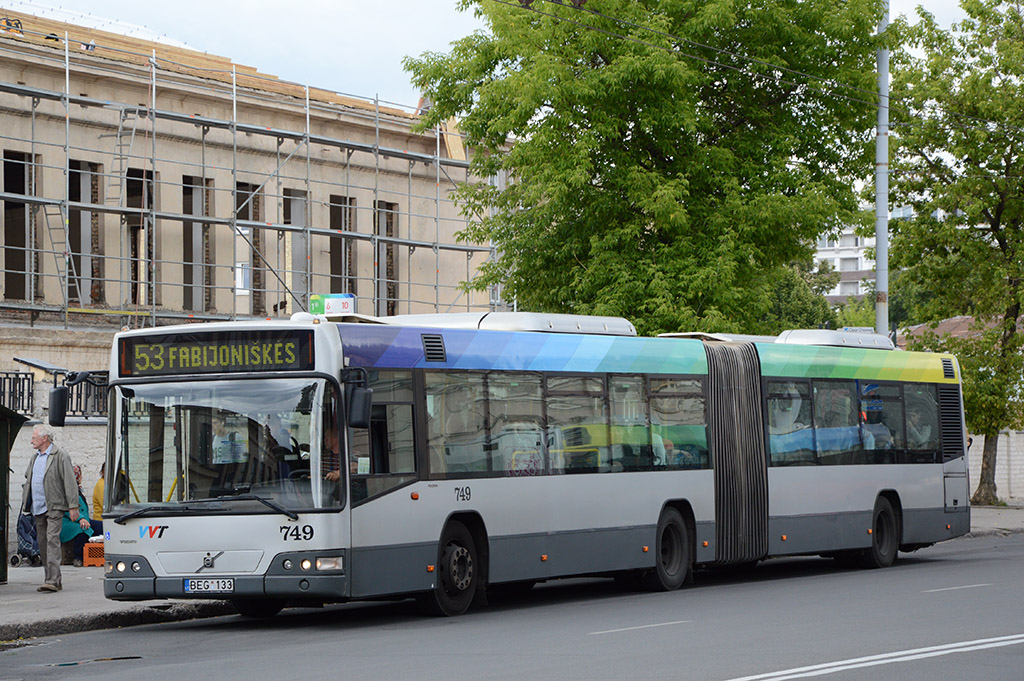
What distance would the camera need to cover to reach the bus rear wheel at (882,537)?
2088cm

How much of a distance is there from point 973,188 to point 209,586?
85.7 ft

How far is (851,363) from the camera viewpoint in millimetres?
20859

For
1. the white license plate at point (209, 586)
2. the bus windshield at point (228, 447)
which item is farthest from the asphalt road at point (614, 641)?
the bus windshield at point (228, 447)

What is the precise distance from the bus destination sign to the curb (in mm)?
2366

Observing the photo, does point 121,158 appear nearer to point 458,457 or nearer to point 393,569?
point 458,457

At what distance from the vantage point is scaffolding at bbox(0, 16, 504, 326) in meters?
27.5

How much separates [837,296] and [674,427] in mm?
128797

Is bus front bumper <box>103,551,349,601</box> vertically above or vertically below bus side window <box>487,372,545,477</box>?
below

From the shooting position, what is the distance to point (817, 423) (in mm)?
20062

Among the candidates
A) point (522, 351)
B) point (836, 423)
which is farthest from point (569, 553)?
point (836, 423)

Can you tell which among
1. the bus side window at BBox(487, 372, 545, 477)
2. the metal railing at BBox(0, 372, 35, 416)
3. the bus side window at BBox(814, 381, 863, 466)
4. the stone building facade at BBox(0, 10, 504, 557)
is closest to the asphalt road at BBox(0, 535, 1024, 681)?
the bus side window at BBox(487, 372, 545, 477)

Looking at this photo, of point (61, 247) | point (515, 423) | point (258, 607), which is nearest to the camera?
point (258, 607)

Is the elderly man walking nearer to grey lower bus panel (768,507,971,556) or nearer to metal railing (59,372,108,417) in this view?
metal railing (59,372,108,417)

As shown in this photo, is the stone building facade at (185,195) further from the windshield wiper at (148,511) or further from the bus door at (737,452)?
the windshield wiper at (148,511)
